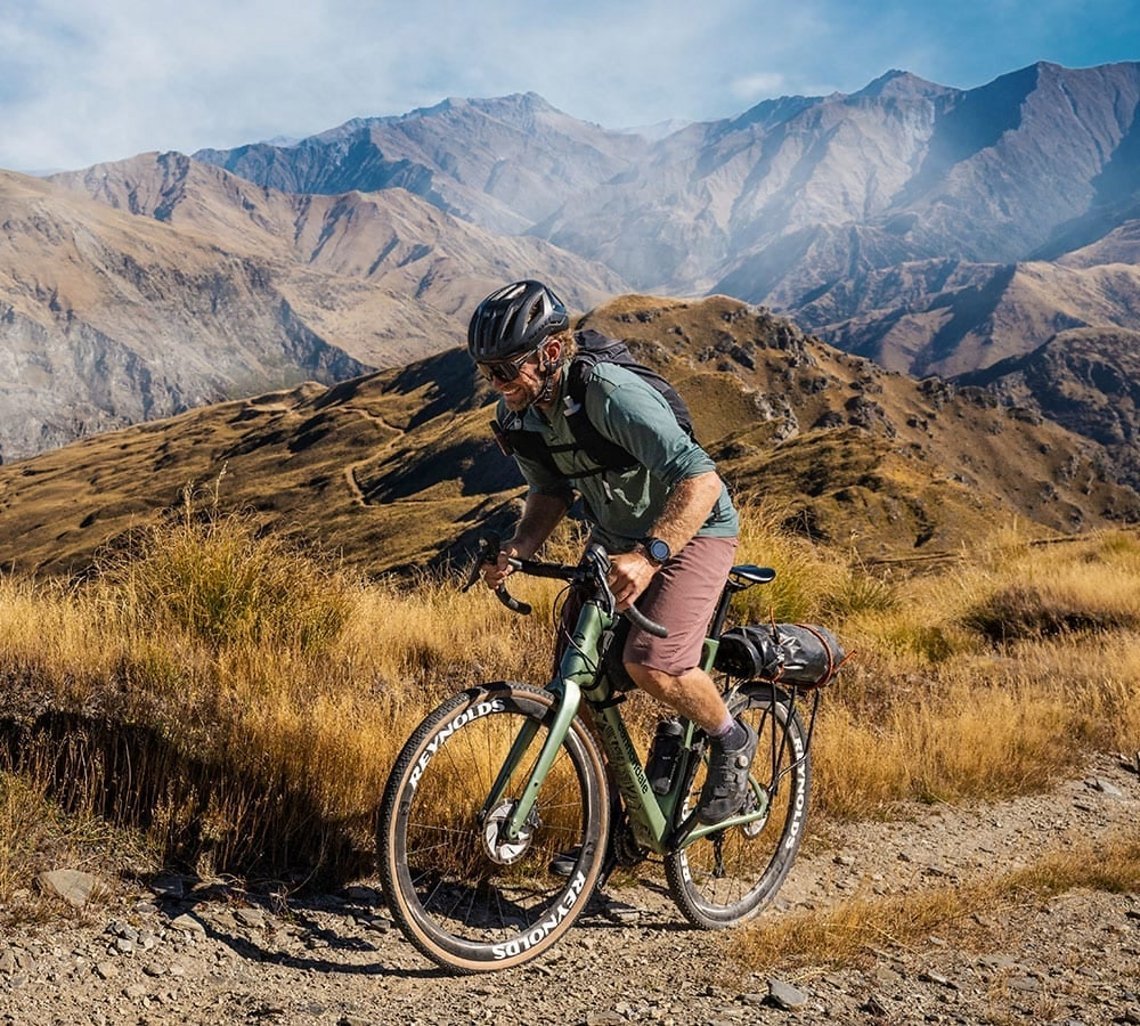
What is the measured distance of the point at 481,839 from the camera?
4121 mm

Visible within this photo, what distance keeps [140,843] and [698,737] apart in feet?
8.86

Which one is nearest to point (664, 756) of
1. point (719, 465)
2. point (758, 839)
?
point (758, 839)

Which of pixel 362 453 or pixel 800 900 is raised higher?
pixel 362 453

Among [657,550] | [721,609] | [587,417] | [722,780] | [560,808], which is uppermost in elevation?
[587,417]

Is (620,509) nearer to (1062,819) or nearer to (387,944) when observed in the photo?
(387,944)

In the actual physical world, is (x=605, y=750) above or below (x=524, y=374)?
below

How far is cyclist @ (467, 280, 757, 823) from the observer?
3.96m

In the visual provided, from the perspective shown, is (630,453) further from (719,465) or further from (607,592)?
(719,465)

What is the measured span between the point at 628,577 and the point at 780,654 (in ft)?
5.07

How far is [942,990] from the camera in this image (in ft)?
13.3

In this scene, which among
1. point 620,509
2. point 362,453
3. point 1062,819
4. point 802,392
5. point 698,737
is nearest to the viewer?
point 620,509

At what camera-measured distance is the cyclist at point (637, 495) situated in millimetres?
3965

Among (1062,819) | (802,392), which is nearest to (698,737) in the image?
(1062,819)

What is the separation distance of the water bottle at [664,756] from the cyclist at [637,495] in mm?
173
